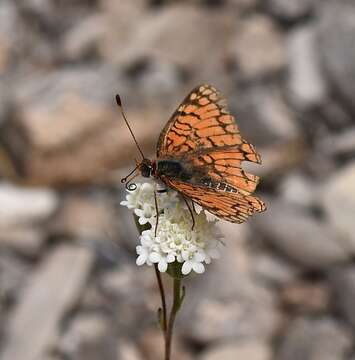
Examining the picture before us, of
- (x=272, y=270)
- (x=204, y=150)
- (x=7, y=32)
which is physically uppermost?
(x=7, y=32)

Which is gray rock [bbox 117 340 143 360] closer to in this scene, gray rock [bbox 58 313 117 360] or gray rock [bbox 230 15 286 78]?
gray rock [bbox 58 313 117 360]

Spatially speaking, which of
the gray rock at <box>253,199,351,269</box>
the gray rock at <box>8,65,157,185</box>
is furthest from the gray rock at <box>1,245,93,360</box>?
the gray rock at <box>253,199,351,269</box>

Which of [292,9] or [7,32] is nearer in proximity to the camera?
[292,9]

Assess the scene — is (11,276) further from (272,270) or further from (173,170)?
(173,170)

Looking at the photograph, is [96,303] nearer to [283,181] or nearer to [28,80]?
[283,181]

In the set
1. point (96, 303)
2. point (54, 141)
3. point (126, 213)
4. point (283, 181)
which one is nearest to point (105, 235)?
point (126, 213)

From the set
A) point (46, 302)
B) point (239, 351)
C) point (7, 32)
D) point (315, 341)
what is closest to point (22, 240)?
point (46, 302)
